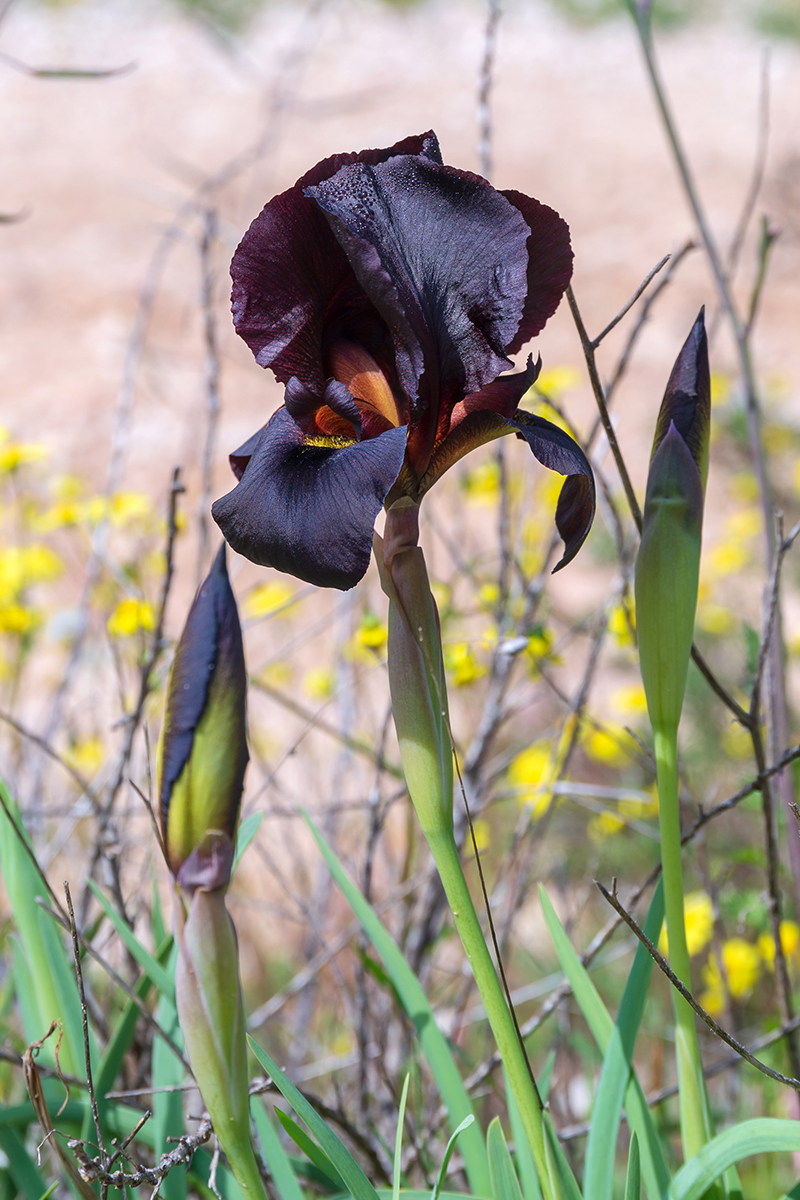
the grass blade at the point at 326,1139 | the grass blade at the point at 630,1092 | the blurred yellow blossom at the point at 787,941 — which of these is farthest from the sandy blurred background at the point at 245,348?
the grass blade at the point at 326,1139

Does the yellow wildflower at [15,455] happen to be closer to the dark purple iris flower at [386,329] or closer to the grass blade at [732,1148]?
the dark purple iris flower at [386,329]

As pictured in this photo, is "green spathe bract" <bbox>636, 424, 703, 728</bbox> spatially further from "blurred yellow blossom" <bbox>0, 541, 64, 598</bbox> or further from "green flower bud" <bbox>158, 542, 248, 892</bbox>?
"blurred yellow blossom" <bbox>0, 541, 64, 598</bbox>

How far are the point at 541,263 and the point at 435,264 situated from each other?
72mm

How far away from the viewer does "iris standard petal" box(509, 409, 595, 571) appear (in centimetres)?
53

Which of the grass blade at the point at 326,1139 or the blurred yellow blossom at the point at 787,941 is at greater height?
the grass blade at the point at 326,1139

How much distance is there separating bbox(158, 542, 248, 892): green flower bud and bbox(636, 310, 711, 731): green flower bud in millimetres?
266

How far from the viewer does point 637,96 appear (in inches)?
328

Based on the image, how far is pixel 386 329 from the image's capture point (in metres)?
0.58

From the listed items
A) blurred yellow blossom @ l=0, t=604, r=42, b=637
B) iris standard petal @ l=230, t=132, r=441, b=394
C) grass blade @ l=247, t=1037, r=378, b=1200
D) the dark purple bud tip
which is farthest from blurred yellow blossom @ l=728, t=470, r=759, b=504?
grass blade @ l=247, t=1037, r=378, b=1200

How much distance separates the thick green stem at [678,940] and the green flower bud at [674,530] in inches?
1.3

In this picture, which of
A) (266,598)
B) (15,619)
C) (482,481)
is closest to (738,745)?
(482,481)

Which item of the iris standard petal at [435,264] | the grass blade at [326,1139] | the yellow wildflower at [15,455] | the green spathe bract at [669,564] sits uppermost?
the yellow wildflower at [15,455]

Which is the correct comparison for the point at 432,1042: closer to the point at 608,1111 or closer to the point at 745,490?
the point at 608,1111

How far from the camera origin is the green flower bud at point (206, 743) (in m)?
0.44
